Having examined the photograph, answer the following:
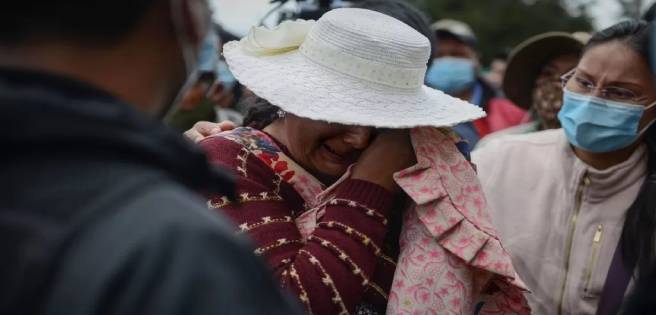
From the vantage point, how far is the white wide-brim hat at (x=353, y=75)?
2186mm

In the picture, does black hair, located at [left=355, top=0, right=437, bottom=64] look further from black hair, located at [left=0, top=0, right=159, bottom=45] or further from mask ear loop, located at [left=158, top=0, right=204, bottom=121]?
black hair, located at [left=0, top=0, right=159, bottom=45]

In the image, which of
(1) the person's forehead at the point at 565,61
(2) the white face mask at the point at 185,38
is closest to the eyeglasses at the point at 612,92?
(1) the person's forehead at the point at 565,61

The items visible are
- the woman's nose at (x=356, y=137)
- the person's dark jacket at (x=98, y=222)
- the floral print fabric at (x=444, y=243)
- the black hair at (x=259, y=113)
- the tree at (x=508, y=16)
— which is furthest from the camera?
the tree at (x=508, y=16)

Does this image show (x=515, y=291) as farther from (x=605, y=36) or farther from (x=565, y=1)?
(x=565, y=1)

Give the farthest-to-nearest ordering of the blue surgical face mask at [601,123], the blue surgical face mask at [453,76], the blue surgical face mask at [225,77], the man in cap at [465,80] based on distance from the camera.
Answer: the blue surgical face mask at [453,76] < the man in cap at [465,80] < the blue surgical face mask at [225,77] < the blue surgical face mask at [601,123]

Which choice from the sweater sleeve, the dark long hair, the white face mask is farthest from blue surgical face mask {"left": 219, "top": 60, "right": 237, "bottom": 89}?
the white face mask

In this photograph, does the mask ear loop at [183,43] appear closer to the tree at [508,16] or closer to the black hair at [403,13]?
the black hair at [403,13]

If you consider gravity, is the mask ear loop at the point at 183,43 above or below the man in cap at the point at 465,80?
above

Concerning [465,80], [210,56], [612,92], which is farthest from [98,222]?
[465,80]

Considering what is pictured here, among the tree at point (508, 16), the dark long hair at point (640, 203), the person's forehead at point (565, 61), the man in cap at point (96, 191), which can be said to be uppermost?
the man in cap at point (96, 191)

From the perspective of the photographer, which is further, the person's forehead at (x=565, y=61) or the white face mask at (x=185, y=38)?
the person's forehead at (x=565, y=61)

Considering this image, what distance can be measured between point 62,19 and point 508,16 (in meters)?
36.0

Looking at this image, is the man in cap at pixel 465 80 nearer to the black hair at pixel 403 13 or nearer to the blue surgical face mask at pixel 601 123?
the blue surgical face mask at pixel 601 123

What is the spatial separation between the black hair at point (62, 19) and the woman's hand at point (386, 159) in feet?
3.72
